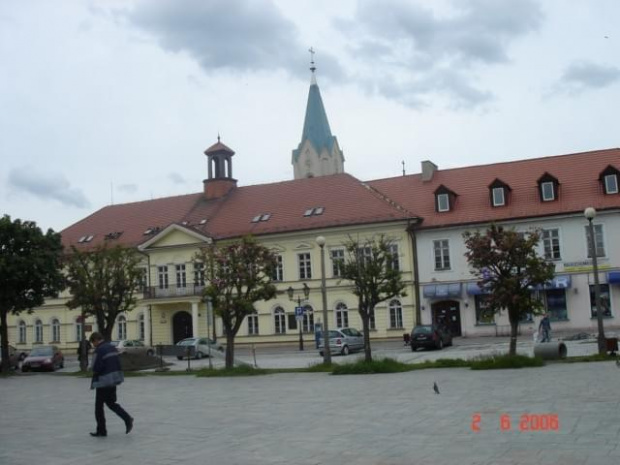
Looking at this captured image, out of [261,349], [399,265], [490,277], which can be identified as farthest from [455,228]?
[490,277]

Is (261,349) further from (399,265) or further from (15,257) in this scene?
(15,257)

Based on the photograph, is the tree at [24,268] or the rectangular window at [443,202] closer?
the tree at [24,268]

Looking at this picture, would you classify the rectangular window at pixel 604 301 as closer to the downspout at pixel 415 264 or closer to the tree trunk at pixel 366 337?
the downspout at pixel 415 264

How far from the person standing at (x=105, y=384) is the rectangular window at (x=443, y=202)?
37.4 m

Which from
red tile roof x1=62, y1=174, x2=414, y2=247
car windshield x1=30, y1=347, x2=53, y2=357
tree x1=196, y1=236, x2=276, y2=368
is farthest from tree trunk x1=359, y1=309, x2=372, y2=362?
red tile roof x1=62, y1=174, x2=414, y2=247

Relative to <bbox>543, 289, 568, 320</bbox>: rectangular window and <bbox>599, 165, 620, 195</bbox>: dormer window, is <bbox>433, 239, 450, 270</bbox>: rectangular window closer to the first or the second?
<bbox>543, 289, 568, 320</bbox>: rectangular window

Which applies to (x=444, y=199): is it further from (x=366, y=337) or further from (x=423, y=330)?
(x=366, y=337)

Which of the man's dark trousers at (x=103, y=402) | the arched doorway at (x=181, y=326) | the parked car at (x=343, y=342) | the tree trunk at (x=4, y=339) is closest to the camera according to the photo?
the man's dark trousers at (x=103, y=402)

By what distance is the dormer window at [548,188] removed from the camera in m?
45.0

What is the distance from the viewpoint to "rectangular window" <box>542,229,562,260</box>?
44.1 m

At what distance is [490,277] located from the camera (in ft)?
79.2

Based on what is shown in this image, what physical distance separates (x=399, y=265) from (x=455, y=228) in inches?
169

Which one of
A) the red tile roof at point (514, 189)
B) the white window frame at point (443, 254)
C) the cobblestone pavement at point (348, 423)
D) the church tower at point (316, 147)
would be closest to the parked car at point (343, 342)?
the white window frame at point (443, 254)

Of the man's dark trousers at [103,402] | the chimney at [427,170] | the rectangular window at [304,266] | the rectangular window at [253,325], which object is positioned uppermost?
the chimney at [427,170]
